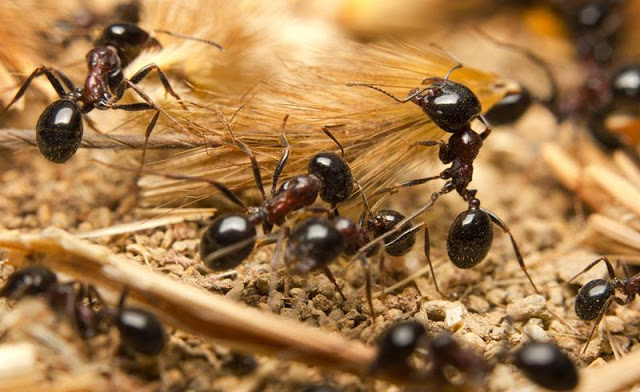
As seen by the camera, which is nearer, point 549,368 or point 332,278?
point 549,368

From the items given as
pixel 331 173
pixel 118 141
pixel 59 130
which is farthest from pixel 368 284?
pixel 59 130

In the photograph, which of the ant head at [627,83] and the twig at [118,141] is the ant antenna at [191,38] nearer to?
the twig at [118,141]

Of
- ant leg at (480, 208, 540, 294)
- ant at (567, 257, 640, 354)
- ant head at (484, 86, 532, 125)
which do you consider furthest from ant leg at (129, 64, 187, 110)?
ant at (567, 257, 640, 354)

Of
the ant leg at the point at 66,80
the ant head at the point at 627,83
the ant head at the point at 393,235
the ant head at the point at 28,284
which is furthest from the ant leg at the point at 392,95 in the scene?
the ant head at the point at 627,83

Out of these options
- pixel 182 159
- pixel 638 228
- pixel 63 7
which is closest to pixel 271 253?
pixel 182 159

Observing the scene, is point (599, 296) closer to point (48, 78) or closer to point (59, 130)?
point (59, 130)

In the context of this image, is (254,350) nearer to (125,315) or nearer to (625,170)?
(125,315)
